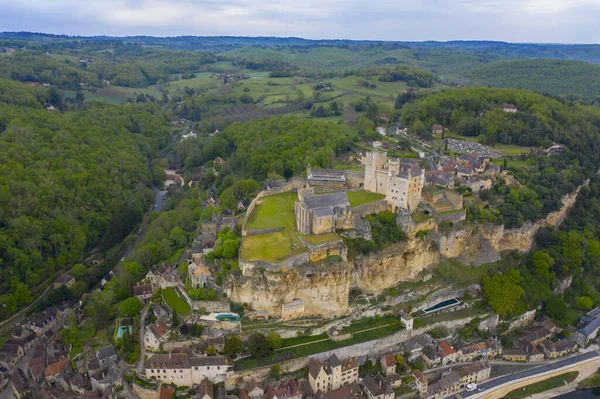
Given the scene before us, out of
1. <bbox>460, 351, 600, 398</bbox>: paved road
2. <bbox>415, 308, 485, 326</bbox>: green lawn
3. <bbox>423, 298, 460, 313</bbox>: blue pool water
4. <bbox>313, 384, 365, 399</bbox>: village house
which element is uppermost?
<bbox>423, 298, 460, 313</bbox>: blue pool water

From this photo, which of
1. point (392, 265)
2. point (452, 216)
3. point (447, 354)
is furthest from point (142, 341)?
point (452, 216)

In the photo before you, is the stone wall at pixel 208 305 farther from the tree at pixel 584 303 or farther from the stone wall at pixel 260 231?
the tree at pixel 584 303

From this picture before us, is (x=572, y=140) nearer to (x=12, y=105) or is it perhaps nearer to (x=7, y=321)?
(x=7, y=321)

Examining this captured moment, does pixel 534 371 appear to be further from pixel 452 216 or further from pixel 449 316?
pixel 452 216

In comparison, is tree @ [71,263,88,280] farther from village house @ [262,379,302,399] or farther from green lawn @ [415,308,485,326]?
green lawn @ [415,308,485,326]

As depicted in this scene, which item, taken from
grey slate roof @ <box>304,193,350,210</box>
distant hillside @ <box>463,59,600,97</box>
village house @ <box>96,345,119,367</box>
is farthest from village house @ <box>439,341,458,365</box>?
distant hillside @ <box>463,59,600,97</box>

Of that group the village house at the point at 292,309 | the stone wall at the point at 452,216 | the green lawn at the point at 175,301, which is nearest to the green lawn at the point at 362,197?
the stone wall at the point at 452,216
